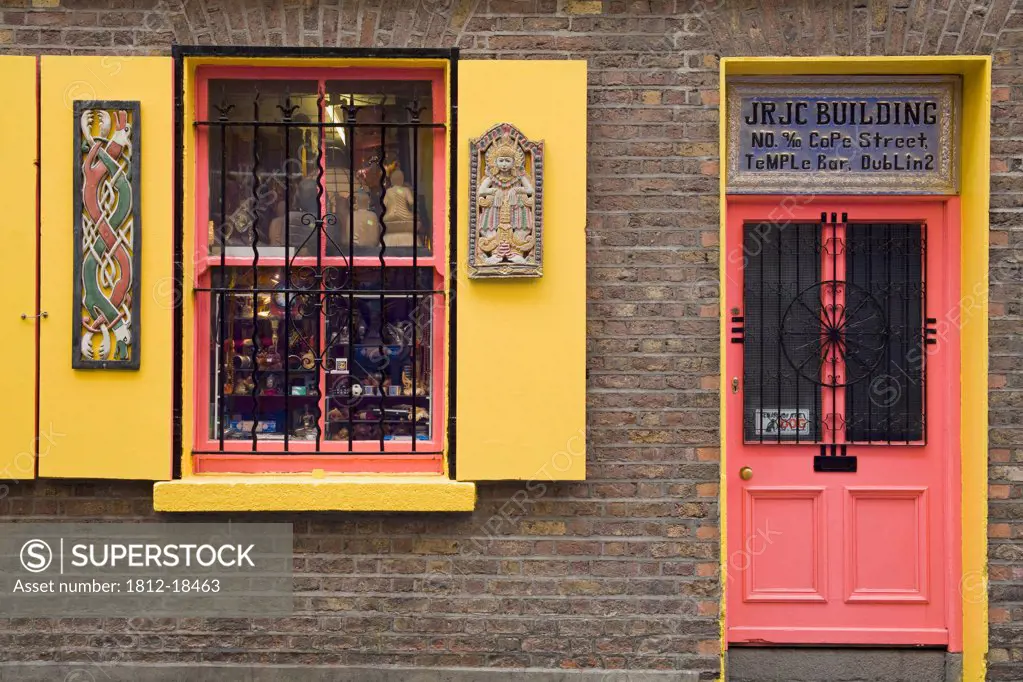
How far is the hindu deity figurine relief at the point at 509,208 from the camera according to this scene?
452 centimetres

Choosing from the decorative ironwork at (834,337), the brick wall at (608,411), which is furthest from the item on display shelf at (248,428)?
the decorative ironwork at (834,337)

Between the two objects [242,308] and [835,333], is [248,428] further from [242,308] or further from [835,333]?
[835,333]

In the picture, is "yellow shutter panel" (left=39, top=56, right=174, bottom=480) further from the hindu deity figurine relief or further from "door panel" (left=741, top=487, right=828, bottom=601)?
"door panel" (left=741, top=487, right=828, bottom=601)

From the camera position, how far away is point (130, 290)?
4.55 metres

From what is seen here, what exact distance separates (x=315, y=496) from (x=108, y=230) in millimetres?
1657

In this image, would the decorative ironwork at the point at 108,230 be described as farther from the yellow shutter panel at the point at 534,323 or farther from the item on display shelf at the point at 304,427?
the yellow shutter panel at the point at 534,323

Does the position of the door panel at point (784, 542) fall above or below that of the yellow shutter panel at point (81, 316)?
below

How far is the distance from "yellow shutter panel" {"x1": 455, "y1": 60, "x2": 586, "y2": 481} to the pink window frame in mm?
272

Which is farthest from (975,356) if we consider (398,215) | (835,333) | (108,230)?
(108,230)

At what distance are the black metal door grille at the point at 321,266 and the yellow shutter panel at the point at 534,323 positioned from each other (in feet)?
1.16

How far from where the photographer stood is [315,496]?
15.0ft

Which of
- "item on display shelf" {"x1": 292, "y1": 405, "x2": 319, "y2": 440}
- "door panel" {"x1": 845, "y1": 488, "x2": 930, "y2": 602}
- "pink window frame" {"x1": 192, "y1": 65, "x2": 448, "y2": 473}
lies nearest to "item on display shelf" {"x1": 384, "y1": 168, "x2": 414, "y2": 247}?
"pink window frame" {"x1": 192, "y1": 65, "x2": 448, "y2": 473}

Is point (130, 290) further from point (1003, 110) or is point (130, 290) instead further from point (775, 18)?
point (1003, 110)

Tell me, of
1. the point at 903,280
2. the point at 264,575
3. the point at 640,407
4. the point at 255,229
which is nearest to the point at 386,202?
the point at 255,229
